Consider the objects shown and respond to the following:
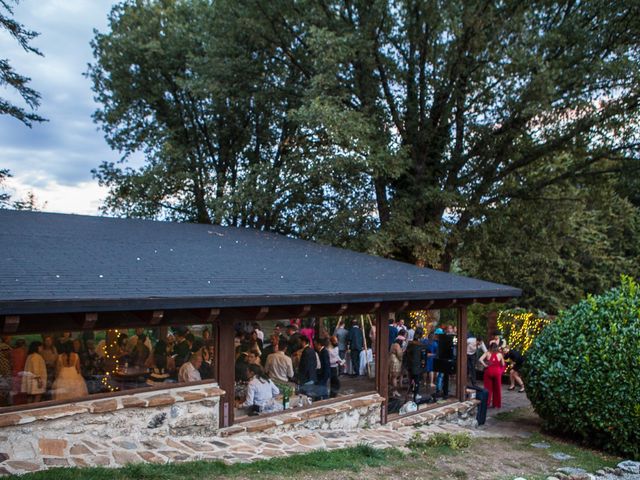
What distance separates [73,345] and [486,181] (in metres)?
14.2

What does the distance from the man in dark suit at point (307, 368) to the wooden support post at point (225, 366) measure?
144 centimetres

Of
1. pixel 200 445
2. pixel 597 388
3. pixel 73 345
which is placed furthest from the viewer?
pixel 597 388

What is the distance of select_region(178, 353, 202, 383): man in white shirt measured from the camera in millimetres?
7297

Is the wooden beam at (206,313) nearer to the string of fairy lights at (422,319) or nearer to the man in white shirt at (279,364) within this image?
the man in white shirt at (279,364)

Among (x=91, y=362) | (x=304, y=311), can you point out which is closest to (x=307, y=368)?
(x=304, y=311)

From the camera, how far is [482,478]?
22.4ft

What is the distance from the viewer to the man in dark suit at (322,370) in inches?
358

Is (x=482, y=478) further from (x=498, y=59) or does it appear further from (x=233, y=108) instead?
(x=233, y=108)

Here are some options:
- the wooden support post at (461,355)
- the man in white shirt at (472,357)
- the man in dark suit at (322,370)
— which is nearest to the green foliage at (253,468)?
the man in dark suit at (322,370)

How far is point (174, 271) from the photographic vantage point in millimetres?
7500

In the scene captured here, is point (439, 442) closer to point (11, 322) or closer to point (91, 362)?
point (91, 362)

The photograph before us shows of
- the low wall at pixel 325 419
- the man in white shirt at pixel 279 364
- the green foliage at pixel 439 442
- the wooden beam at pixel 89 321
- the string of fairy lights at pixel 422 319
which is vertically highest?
the wooden beam at pixel 89 321

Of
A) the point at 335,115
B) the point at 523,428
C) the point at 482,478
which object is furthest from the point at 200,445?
the point at 335,115

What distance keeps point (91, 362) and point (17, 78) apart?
13.4 metres
